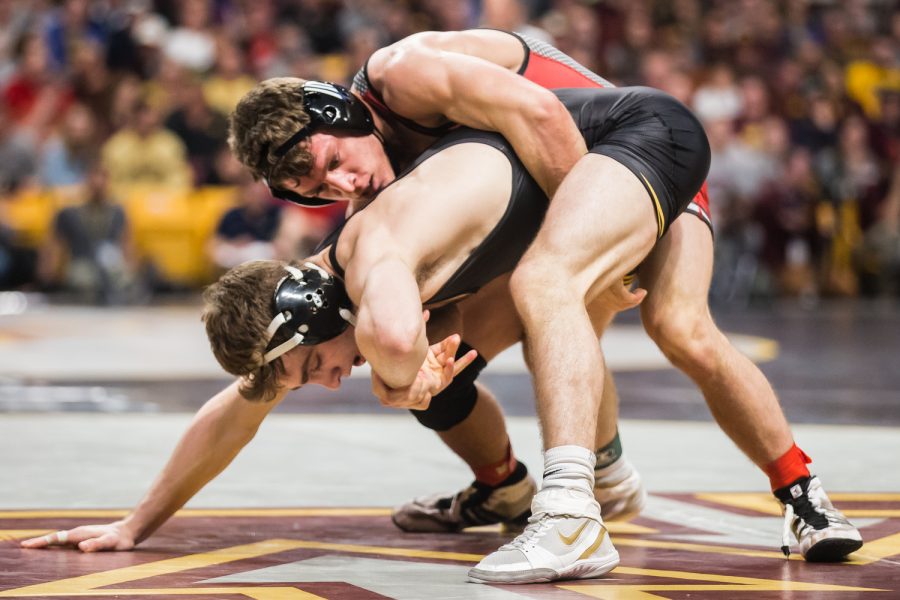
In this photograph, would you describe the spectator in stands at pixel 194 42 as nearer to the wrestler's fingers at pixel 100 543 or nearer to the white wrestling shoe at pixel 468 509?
the white wrestling shoe at pixel 468 509

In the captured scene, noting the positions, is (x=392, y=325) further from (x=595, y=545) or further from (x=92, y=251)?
(x=92, y=251)

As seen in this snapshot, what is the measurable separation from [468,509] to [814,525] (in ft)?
3.06

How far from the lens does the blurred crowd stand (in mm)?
12812

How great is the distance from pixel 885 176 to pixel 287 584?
452 inches

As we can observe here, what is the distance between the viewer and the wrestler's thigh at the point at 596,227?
3.33 metres

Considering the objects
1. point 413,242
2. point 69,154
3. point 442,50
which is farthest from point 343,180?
point 69,154

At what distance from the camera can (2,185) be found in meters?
13.0

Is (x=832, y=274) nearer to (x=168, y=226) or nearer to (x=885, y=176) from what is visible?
(x=885, y=176)

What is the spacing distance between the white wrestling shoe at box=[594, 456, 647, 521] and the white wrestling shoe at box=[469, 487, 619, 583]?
68 cm

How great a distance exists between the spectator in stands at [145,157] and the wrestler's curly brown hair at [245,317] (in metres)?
9.67

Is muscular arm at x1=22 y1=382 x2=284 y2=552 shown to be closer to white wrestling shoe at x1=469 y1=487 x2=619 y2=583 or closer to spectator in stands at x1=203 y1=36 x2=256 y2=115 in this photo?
white wrestling shoe at x1=469 y1=487 x2=619 y2=583

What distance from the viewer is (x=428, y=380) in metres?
3.22

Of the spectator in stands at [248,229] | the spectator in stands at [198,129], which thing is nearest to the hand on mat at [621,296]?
the spectator in stands at [248,229]

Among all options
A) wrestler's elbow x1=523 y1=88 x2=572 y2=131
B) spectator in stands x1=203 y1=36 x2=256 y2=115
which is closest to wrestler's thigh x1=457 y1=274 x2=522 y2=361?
wrestler's elbow x1=523 y1=88 x2=572 y2=131
